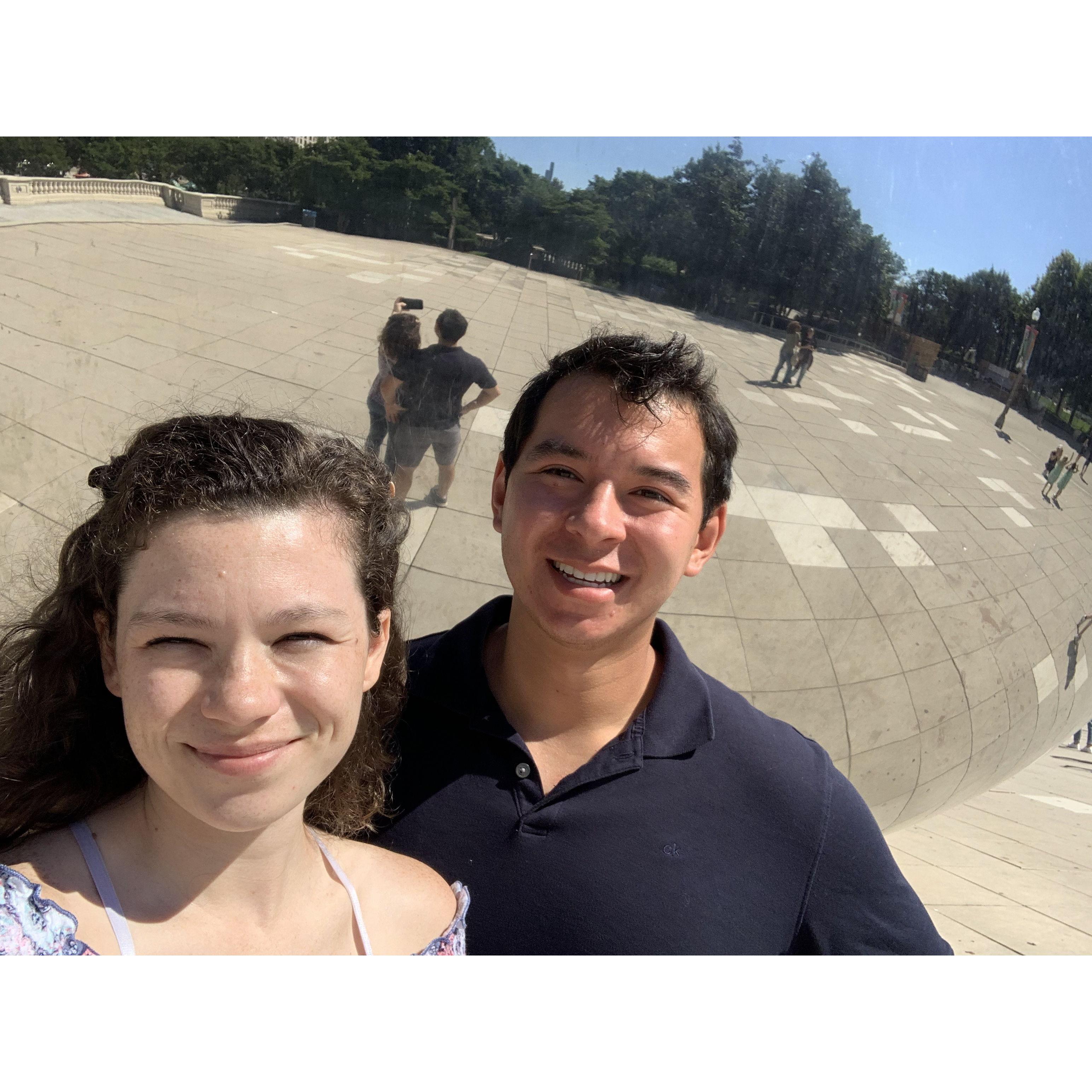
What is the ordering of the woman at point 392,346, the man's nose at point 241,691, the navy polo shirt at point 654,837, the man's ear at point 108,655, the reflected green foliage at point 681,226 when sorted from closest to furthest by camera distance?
the man's nose at point 241,691
the man's ear at point 108,655
the navy polo shirt at point 654,837
the reflected green foliage at point 681,226
the woman at point 392,346

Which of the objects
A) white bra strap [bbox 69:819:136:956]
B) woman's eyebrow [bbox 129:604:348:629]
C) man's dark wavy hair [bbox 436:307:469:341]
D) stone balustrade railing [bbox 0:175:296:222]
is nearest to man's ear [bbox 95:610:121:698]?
woman's eyebrow [bbox 129:604:348:629]

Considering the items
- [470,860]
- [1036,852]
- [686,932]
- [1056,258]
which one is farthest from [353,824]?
[1036,852]

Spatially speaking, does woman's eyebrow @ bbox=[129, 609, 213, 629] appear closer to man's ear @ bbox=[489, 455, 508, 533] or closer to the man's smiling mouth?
the man's smiling mouth

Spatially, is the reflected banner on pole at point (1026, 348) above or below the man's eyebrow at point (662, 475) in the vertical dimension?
above

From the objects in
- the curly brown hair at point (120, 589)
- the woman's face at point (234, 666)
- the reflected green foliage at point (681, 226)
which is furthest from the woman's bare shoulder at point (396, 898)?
the reflected green foliage at point (681, 226)

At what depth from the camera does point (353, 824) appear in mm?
1708

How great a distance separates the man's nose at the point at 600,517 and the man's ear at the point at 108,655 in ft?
3.01

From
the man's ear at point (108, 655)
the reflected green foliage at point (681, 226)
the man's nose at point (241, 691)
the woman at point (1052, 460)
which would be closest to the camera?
the man's nose at point (241, 691)

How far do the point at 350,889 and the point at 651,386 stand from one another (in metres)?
1.24

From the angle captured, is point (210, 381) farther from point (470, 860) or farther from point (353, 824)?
point (470, 860)

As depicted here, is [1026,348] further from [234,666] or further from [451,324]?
[234,666]

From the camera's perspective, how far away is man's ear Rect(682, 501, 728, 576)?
1961 mm

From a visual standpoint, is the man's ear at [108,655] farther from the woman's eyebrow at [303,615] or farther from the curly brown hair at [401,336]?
the curly brown hair at [401,336]

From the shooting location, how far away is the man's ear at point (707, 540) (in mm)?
1961
